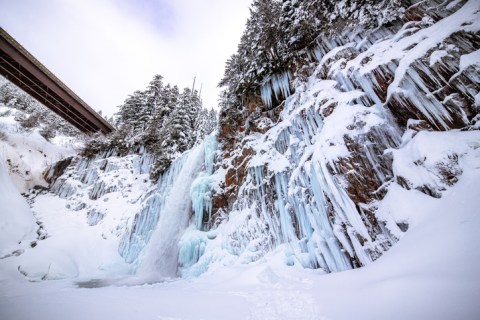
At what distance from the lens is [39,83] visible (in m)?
14.7

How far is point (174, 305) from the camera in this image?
3168mm

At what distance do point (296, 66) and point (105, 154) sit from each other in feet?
54.5

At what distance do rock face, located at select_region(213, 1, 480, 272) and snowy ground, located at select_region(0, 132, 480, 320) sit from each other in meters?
0.24

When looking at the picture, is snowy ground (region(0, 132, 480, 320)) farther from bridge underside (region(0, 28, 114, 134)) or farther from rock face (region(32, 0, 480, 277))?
bridge underside (region(0, 28, 114, 134))

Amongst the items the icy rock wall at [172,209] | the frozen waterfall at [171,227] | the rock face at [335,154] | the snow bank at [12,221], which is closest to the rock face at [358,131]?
the rock face at [335,154]

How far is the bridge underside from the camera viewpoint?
493 inches

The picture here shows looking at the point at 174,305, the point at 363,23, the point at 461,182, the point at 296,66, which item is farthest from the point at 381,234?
the point at 296,66

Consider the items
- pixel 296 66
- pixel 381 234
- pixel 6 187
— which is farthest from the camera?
pixel 6 187

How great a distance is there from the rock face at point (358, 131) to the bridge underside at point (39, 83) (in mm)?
17049

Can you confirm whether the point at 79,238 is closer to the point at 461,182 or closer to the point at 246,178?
the point at 246,178

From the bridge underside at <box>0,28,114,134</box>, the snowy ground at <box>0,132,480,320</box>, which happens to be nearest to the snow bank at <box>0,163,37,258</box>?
the bridge underside at <box>0,28,114,134</box>

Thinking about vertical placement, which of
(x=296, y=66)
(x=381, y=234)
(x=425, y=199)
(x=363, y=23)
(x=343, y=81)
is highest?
(x=296, y=66)

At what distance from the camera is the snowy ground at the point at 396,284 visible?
1985mm

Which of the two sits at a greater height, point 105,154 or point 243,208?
point 105,154
